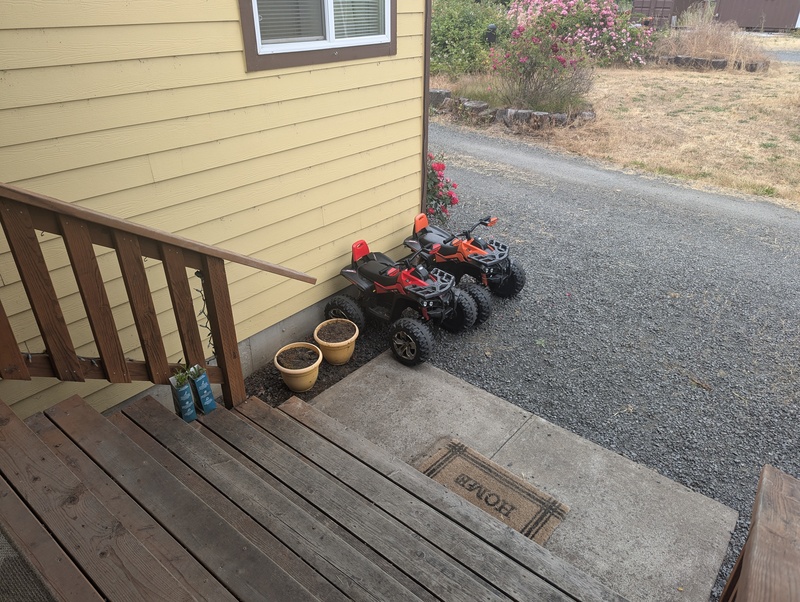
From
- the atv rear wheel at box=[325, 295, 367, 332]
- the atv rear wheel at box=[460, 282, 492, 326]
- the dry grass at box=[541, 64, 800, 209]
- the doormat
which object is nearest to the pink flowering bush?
the dry grass at box=[541, 64, 800, 209]

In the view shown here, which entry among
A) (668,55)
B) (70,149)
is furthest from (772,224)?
(668,55)

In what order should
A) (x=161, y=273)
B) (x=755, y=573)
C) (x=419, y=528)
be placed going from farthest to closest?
(x=161, y=273) < (x=419, y=528) < (x=755, y=573)

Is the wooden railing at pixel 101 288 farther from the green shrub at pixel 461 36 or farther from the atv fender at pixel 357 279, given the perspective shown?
the green shrub at pixel 461 36

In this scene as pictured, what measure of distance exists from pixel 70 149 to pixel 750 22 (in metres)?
27.8

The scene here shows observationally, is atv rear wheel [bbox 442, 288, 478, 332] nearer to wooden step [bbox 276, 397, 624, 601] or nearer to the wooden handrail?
wooden step [bbox 276, 397, 624, 601]

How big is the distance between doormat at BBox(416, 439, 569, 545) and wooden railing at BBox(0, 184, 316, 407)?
1351mm

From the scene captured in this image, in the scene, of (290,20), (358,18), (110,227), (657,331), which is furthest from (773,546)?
(358,18)

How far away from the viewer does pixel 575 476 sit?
3.18 m

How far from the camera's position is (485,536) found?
7.56 feet

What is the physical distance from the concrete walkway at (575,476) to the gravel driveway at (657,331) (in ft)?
0.40

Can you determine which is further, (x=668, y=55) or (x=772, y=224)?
(x=668, y=55)

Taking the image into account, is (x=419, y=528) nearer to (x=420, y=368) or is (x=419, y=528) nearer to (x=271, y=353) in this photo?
(x=420, y=368)

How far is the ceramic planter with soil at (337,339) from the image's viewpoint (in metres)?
4.03

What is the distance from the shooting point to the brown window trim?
3176 mm
